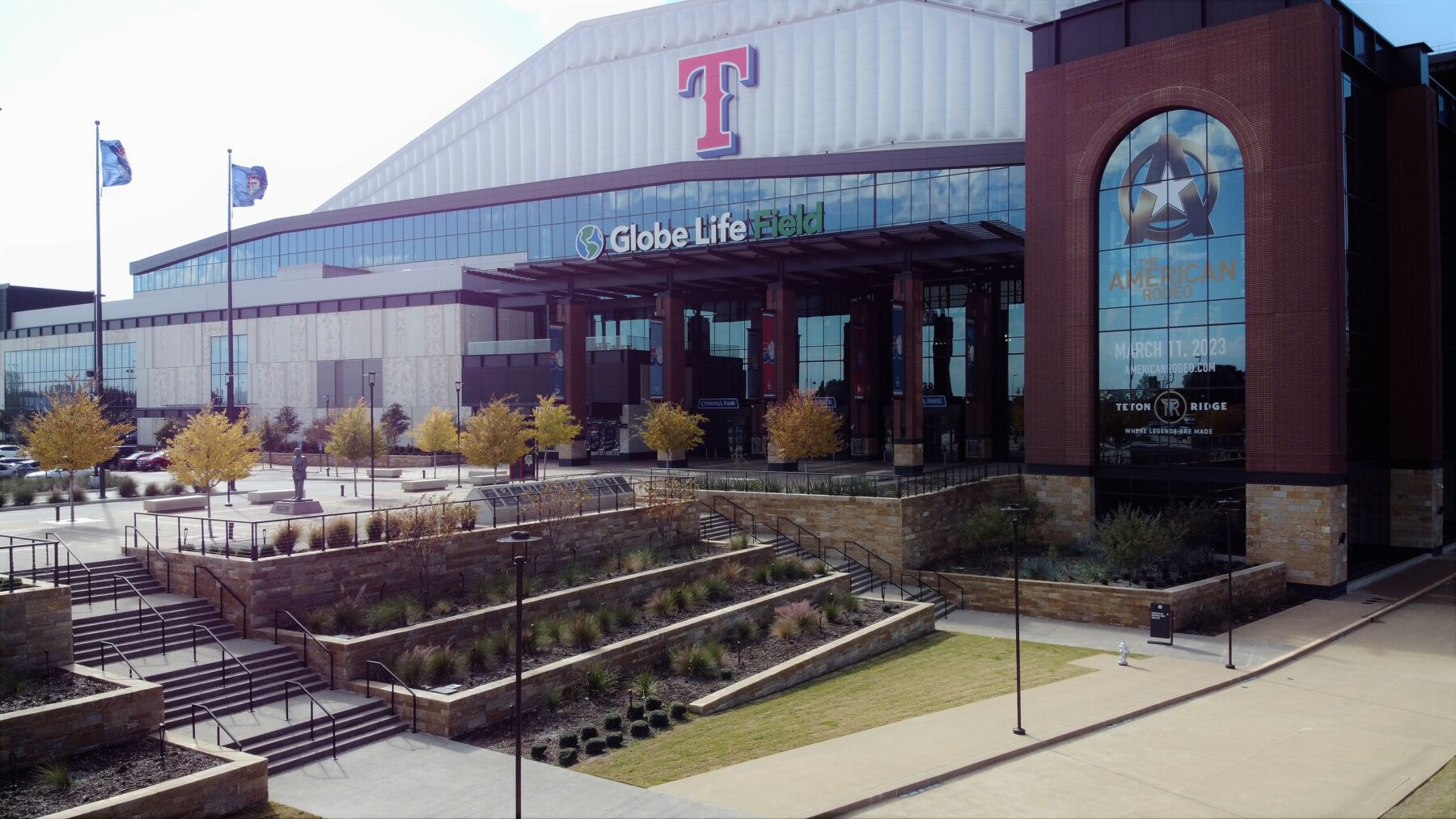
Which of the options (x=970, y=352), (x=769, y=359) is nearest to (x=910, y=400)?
(x=769, y=359)

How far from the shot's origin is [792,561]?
103 feet

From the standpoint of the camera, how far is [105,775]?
14359 millimetres

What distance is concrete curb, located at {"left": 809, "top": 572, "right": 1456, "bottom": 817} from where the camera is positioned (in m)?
14.8

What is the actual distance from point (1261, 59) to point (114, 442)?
41861mm

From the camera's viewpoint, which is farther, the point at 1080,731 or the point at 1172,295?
the point at 1172,295

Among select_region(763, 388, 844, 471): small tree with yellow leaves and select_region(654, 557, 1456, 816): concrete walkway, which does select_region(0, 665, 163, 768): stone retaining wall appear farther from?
select_region(763, 388, 844, 471): small tree with yellow leaves

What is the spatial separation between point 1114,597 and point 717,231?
1308 inches

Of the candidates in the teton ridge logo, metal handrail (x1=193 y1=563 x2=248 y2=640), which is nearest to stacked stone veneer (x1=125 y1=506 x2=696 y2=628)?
metal handrail (x1=193 y1=563 x2=248 y2=640)

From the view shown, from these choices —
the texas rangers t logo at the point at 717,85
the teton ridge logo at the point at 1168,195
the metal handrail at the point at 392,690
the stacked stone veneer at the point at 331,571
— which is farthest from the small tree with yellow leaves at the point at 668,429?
the metal handrail at the point at 392,690

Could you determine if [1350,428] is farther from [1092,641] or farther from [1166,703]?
[1166,703]

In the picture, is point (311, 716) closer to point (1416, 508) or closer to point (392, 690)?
point (392, 690)

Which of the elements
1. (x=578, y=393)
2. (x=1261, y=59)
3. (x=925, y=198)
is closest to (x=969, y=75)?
(x=925, y=198)

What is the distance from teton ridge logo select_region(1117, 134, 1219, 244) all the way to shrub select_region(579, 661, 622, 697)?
26.2 meters

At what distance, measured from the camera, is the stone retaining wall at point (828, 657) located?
21.2m
